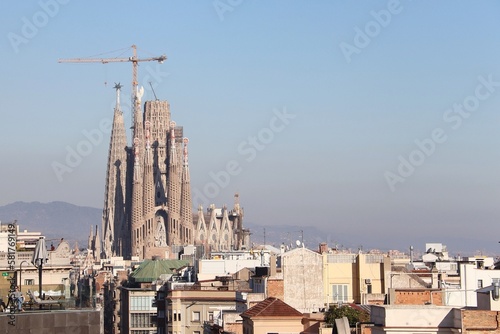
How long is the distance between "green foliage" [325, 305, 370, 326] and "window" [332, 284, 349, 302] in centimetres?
1316

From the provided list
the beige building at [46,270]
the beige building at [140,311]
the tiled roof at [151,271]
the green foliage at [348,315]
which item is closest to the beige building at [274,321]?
the green foliage at [348,315]

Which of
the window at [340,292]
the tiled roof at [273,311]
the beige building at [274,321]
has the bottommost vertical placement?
the beige building at [274,321]

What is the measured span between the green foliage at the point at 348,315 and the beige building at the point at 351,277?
43.4 ft

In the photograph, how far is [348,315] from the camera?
3656cm

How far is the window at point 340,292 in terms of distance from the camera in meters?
51.5

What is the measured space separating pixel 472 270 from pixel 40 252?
74.1ft

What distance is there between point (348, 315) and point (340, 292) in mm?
15380

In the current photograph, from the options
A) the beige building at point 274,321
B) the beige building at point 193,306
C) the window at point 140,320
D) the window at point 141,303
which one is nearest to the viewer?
the beige building at point 274,321

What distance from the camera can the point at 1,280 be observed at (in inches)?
1377

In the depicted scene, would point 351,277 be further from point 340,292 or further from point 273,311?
point 273,311

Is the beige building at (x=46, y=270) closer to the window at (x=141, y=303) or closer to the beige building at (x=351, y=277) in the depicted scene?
the beige building at (x=351, y=277)

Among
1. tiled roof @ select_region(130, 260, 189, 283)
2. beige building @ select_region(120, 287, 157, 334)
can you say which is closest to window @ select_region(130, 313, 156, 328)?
beige building @ select_region(120, 287, 157, 334)

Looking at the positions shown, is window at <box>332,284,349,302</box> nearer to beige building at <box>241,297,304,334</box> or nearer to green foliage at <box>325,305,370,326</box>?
beige building at <box>241,297,304,334</box>

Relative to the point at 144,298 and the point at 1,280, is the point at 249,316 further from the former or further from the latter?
the point at 144,298
